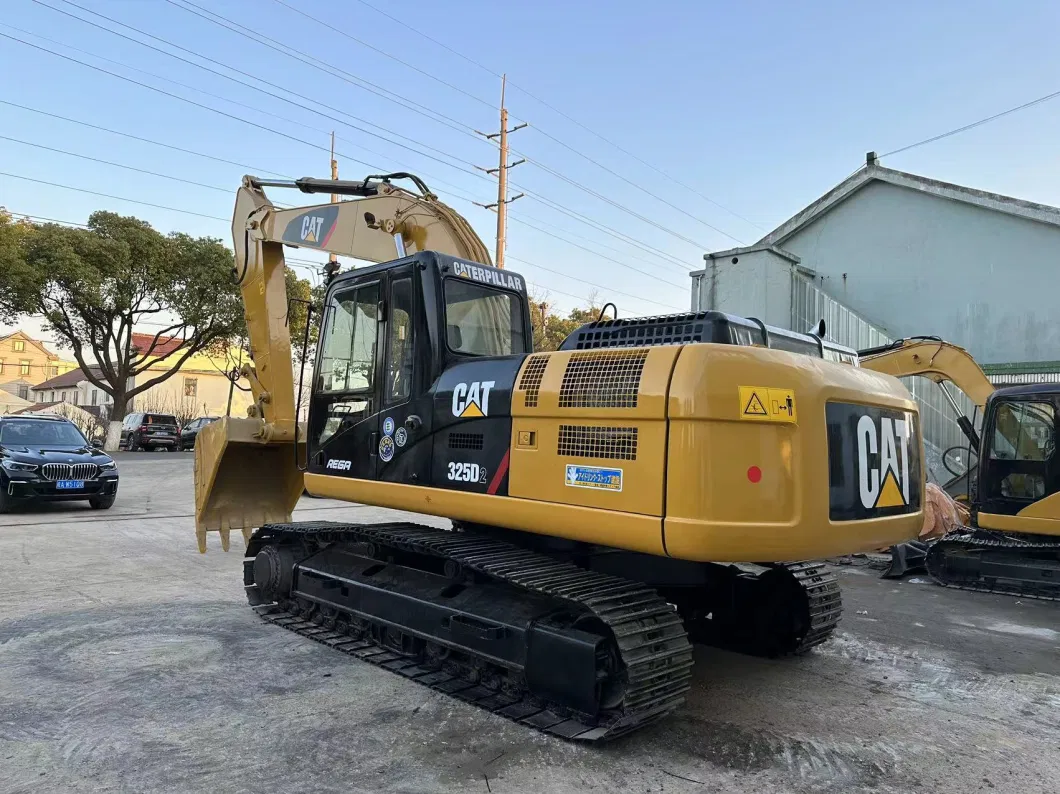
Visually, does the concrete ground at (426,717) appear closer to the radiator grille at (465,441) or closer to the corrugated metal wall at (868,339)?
the radiator grille at (465,441)

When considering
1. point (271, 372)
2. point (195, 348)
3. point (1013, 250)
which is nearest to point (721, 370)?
point (271, 372)

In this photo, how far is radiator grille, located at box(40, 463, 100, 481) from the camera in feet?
38.1

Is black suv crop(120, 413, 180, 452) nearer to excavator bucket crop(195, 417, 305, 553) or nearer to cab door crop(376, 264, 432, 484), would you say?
excavator bucket crop(195, 417, 305, 553)

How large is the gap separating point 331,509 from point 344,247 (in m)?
8.50

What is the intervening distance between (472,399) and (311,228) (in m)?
2.72

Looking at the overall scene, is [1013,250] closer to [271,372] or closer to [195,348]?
[271,372]

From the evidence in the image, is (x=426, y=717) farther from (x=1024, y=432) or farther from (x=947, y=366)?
(x=947, y=366)

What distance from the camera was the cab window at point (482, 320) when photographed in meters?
4.99

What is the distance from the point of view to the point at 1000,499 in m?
8.79

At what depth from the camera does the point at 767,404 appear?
3527 millimetres

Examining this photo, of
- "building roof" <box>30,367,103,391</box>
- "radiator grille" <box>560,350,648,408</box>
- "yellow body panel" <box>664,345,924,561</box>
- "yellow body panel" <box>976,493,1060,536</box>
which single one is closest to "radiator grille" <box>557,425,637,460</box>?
"radiator grille" <box>560,350,648,408</box>

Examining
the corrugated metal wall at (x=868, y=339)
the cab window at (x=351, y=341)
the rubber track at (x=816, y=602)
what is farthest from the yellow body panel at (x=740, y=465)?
the corrugated metal wall at (x=868, y=339)

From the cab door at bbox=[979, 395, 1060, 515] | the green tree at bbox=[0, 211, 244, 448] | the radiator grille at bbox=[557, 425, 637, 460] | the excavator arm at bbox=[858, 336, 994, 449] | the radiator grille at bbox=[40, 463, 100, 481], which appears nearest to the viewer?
the radiator grille at bbox=[557, 425, 637, 460]

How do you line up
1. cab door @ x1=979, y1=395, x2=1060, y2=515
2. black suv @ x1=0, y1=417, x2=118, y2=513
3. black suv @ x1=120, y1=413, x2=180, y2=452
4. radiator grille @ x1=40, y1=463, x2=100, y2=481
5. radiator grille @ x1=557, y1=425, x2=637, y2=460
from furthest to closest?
black suv @ x1=120, y1=413, x2=180, y2=452 < radiator grille @ x1=40, y1=463, x2=100, y2=481 < black suv @ x1=0, y1=417, x2=118, y2=513 < cab door @ x1=979, y1=395, x2=1060, y2=515 < radiator grille @ x1=557, y1=425, x2=637, y2=460
